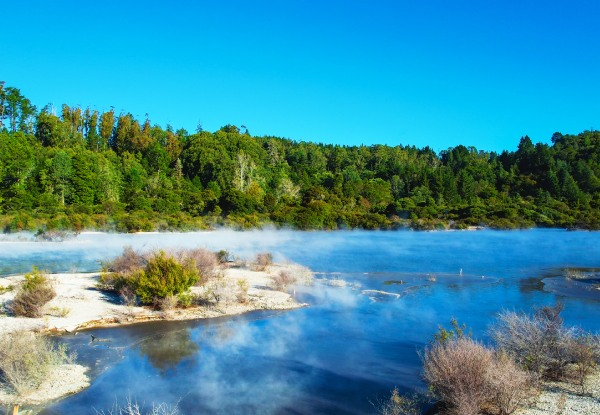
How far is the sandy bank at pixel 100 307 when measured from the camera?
48.5 feet

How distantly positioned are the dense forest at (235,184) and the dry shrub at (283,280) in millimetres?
26641

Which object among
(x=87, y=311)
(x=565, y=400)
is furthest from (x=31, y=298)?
(x=565, y=400)

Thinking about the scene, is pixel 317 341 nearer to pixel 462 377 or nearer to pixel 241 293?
pixel 241 293

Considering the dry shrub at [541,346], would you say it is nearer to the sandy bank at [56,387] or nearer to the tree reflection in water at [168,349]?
the tree reflection in water at [168,349]

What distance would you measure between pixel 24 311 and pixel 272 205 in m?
47.3

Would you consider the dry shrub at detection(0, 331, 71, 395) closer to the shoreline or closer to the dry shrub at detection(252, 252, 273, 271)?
the shoreline

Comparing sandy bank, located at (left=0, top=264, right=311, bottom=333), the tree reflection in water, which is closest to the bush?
sandy bank, located at (left=0, top=264, right=311, bottom=333)

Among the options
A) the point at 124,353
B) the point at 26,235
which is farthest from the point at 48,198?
the point at 124,353

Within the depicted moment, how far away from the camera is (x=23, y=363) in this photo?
10.3m

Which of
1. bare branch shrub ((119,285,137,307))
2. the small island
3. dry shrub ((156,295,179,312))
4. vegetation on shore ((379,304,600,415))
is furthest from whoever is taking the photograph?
bare branch shrub ((119,285,137,307))

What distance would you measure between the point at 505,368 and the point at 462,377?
72 cm

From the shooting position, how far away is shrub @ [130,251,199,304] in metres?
16.7

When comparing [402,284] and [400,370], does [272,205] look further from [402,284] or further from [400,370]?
[400,370]

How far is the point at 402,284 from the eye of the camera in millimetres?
23172
